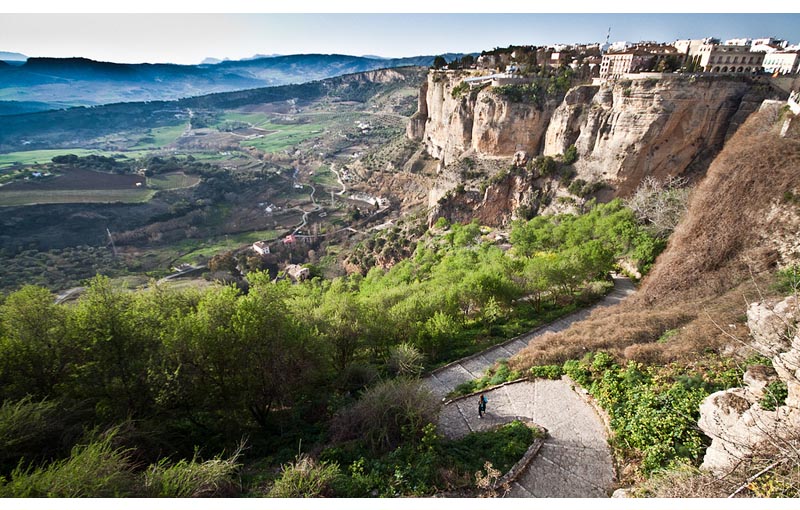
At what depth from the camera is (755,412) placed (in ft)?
20.1

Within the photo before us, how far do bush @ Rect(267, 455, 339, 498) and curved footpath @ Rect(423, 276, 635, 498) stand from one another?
4.10m

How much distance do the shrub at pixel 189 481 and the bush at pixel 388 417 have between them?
3.21m

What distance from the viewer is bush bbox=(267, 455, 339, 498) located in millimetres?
6863

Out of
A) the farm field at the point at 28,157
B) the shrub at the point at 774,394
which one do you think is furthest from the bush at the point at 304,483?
the farm field at the point at 28,157

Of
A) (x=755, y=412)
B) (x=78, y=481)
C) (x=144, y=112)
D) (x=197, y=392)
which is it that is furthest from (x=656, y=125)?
(x=144, y=112)

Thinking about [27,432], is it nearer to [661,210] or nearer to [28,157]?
[661,210]

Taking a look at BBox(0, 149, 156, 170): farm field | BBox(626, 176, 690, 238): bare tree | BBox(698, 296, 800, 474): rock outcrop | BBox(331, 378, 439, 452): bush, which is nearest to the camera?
BBox(698, 296, 800, 474): rock outcrop

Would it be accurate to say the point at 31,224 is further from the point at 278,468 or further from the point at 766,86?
the point at 766,86

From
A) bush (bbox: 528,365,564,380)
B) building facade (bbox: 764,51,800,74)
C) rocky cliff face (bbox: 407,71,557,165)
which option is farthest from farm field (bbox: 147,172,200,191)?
building facade (bbox: 764,51,800,74)

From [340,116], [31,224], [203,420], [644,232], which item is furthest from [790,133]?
[340,116]

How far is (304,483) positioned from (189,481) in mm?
1943

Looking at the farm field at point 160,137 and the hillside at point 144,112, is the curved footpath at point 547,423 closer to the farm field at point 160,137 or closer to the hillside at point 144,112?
the hillside at point 144,112

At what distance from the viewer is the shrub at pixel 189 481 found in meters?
6.23

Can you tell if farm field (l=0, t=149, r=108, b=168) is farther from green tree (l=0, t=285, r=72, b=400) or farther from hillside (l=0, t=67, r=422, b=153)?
green tree (l=0, t=285, r=72, b=400)
